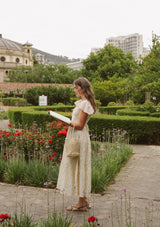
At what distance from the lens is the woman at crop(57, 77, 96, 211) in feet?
11.1

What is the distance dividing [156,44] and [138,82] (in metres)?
2.62

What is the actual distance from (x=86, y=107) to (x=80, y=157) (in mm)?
632

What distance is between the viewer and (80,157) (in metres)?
3.46

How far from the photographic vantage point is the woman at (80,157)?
3.39 m

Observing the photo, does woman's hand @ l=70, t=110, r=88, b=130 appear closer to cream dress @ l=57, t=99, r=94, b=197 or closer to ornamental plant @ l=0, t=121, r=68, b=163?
cream dress @ l=57, t=99, r=94, b=197

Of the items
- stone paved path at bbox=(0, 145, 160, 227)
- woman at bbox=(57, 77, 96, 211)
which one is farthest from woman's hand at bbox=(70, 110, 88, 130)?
stone paved path at bbox=(0, 145, 160, 227)

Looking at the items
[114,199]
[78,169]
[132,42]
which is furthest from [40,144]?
[132,42]

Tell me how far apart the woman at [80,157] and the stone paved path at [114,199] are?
0.20m

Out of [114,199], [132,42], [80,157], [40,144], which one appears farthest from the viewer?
[132,42]

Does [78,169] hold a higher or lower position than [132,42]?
lower

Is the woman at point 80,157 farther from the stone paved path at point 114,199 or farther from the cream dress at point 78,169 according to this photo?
the stone paved path at point 114,199

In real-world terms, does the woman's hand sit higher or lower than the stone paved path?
higher

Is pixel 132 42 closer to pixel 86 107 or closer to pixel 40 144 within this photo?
pixel 40 144

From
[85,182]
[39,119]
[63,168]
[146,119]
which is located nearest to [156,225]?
[85,182]
